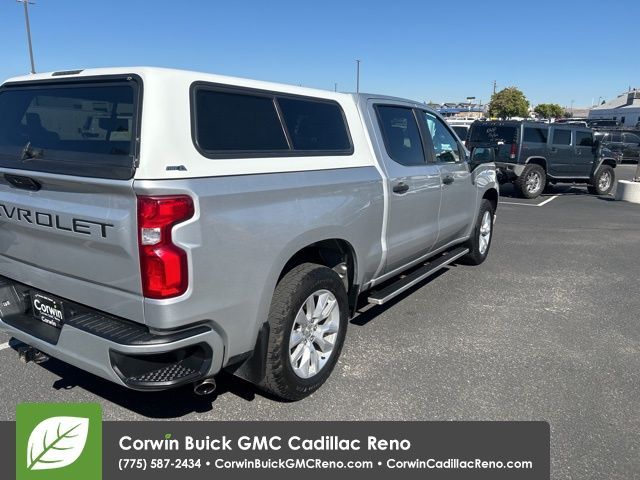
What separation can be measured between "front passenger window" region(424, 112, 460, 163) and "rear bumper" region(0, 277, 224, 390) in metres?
3.08

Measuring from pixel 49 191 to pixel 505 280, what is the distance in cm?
489

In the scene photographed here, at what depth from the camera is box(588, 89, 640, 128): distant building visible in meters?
67.4

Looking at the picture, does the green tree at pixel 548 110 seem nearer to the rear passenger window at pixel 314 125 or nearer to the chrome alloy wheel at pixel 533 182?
the chrome alloy wheel at pixel 533 182

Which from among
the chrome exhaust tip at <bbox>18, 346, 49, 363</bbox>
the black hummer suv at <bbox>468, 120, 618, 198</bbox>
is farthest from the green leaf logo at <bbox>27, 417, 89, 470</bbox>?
the black hummer suv at <bbox>468, 120, 618, 198</bbox>

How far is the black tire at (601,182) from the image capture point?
13953 millimetres

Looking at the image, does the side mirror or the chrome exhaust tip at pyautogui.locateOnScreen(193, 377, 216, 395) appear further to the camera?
the side mirror

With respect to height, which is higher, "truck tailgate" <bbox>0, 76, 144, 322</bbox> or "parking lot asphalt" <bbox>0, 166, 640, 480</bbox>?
"truck tailgate" <bbox>0, 76, 144, 322</bbox>

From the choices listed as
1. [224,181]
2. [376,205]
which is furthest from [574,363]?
[224,181]

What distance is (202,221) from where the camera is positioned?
229 cm

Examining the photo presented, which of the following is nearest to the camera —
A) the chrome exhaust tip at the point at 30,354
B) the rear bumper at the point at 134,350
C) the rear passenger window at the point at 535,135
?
the rear bumper at the point at 134,350

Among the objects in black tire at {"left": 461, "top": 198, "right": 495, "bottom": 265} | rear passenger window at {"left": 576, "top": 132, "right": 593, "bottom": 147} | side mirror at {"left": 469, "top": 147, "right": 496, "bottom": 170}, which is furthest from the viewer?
rear passenger window at {"left": 576, "top": 132, "right": 593, "bottom": 147}

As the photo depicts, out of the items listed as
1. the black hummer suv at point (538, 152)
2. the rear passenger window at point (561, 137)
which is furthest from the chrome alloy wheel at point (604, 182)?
the rear passenger window at point (561, 137)

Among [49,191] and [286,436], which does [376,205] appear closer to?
[286,436]

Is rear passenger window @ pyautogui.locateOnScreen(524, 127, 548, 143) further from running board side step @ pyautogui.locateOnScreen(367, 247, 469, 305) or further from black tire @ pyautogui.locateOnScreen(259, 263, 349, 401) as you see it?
black tire @ pyautogui.locateOnScreen(259, 263, 349, 401)
